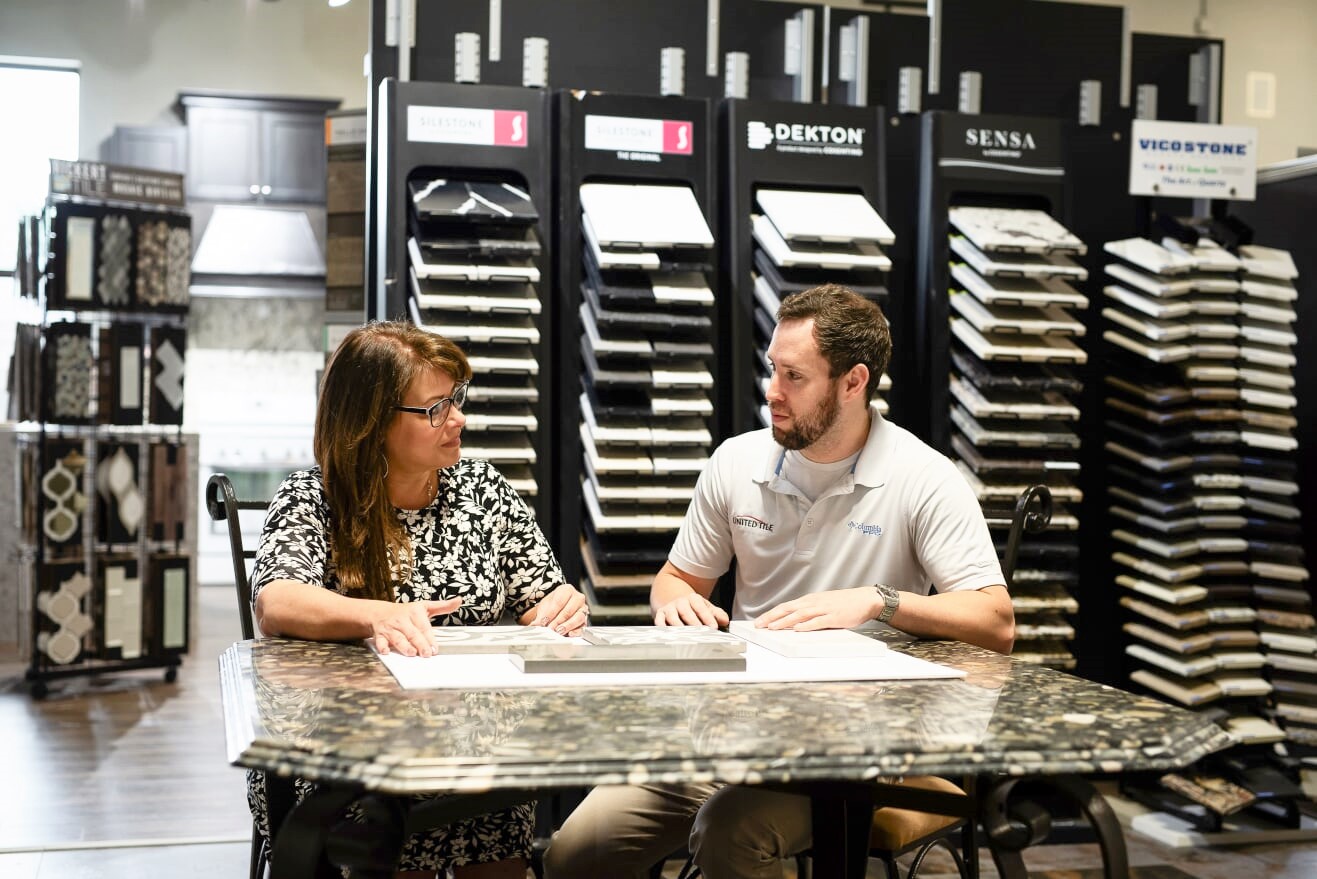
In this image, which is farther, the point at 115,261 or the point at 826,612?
the point at 115,261

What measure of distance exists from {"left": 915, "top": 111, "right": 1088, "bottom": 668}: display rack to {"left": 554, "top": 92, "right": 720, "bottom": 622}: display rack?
2.19 feet

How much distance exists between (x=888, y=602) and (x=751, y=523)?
0.54 meters

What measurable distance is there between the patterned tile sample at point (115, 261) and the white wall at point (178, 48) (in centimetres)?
404

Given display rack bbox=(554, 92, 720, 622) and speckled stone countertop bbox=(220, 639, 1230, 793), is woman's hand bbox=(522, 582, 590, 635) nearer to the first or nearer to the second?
speckled stone countertop bbox=(220, 639, 1230, 793)

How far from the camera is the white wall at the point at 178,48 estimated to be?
9.66 meters

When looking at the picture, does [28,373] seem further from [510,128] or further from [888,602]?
[888,602]

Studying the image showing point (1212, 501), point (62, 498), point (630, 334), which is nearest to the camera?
point (630, 334)

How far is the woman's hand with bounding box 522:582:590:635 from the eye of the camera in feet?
7.04

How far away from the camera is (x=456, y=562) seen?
2350mm

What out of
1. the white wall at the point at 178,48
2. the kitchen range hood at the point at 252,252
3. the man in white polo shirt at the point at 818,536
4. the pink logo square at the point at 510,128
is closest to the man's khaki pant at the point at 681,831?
the man in white polo shirt at the point at 818,536

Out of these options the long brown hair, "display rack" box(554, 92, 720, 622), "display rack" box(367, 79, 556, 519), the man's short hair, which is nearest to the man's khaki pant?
the long brown hair

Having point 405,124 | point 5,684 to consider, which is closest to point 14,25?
point 5,684

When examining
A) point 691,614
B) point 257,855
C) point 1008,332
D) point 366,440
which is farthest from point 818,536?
point 1008,332

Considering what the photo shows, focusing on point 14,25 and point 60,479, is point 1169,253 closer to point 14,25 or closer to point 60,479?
point 60,479
